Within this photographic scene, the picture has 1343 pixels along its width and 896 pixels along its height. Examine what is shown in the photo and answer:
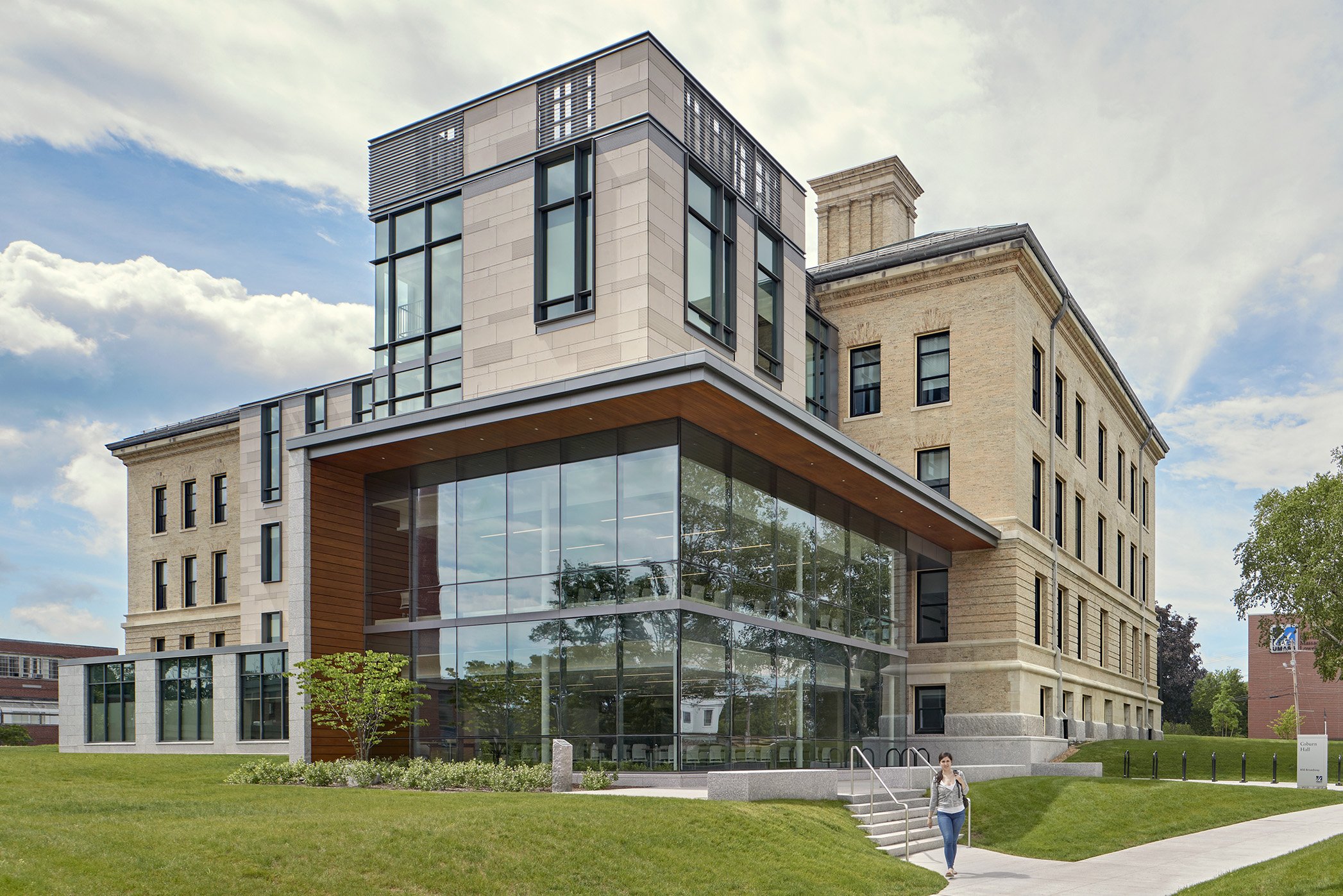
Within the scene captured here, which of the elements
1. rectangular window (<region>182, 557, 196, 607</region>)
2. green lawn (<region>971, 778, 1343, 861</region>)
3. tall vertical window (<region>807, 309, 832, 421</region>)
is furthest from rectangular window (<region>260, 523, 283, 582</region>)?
green lawn (<region>971, 778, 1343, 861</region>)

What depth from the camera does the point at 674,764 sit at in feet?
73.0

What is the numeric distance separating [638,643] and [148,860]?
12.4 meters

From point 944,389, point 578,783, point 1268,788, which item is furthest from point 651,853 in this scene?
point 944,389

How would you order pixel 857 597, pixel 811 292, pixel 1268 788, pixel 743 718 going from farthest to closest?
pixel 811 292, pixel 857 597, pixel 1268 788, pixel 743 718

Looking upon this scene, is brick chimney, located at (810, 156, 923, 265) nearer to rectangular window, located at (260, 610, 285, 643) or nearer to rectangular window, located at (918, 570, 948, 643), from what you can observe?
rectangular window, located at (918, 570, 948, 643)

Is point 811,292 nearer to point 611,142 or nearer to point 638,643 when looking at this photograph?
point 611,142

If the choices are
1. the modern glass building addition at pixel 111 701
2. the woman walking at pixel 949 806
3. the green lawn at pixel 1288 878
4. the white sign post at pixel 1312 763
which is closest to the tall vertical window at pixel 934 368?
the white sign post at pixel 1312 763

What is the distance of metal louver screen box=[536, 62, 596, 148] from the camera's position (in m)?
28.2

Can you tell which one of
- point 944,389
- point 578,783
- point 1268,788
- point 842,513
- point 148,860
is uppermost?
point 944,389

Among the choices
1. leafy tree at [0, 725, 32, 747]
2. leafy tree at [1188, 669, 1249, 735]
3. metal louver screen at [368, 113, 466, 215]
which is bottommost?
leafy tree at [1188, 669, 1249, 735]

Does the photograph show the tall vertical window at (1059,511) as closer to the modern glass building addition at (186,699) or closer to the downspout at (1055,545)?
the downspout at (1055,545)

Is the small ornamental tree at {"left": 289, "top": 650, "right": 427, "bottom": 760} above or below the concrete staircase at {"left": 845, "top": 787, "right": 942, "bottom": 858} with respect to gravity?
above

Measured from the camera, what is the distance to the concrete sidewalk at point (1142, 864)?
16.2 meters

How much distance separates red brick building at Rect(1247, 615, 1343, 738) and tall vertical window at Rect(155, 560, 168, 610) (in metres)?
86.6
